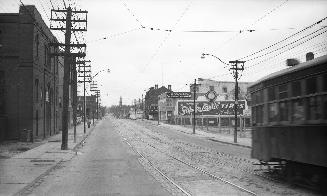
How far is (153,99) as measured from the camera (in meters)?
154

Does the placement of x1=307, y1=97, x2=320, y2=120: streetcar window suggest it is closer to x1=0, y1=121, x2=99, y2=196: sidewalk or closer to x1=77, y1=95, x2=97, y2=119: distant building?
x1=0, y1=121, x2=99, y2=196: sidewalk

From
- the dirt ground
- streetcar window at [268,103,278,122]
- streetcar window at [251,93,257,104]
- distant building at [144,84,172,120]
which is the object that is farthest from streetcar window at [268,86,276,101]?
distant building at [144,84,172,120]

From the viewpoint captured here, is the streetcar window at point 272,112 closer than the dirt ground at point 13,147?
Yes

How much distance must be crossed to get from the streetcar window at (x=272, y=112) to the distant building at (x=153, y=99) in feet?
401

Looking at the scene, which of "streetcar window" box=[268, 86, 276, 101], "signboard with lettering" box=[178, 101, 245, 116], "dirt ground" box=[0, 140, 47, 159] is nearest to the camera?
"streetcar window" box=[268, 86, 276, 101]

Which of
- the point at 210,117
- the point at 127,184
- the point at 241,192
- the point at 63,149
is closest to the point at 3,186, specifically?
the point at 127,184

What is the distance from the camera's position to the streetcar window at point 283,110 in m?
13.0

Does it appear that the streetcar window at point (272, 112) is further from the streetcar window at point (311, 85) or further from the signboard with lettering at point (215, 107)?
the signboard with lettering at point (215, 107)

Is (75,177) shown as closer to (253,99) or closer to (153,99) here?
(253,99)

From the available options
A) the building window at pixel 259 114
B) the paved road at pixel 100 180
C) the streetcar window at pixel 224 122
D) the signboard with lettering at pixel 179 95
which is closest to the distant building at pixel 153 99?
the signboard with lettering at pixel 179 95

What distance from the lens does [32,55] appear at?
117ft

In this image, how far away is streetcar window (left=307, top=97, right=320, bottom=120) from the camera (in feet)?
36.3

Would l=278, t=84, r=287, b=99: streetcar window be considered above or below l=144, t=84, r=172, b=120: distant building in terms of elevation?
below

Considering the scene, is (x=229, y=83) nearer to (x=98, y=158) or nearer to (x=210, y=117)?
(x=210, y=117)
